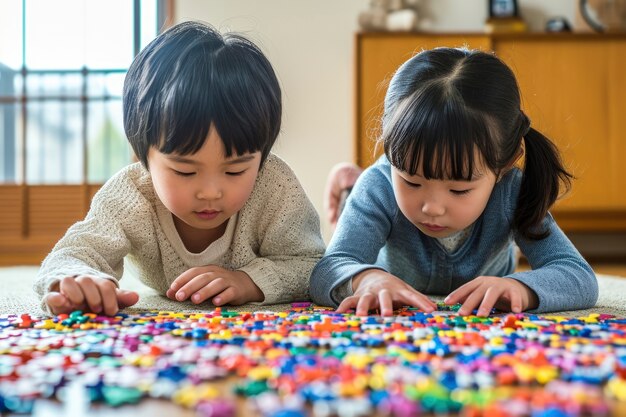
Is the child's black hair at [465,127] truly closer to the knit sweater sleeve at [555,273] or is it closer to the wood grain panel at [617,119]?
the knit sweater sleeve at [555,273]

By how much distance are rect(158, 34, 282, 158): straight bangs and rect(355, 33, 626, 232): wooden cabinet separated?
6.85 ft

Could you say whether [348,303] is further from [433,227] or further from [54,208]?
[54,208]

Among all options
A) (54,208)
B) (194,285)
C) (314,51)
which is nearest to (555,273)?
(194,285)

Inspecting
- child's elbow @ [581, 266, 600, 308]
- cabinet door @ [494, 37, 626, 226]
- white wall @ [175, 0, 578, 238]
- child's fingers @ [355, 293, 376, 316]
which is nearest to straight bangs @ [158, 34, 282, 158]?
child's fingers @ [355, 293, 376, 316]

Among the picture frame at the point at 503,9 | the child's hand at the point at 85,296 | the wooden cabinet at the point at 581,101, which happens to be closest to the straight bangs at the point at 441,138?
the child's hand at the point at 85,296

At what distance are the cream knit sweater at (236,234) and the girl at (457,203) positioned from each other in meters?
0.09

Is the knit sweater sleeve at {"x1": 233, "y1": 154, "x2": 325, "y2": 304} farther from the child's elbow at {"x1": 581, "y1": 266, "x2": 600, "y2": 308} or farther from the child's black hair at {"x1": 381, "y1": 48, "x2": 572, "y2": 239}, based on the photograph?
the child's elbow at {"x1": 581, "y1": 266, "x2": 600, "y2": 308}

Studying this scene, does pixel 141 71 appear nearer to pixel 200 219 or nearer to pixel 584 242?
pixel 200 219

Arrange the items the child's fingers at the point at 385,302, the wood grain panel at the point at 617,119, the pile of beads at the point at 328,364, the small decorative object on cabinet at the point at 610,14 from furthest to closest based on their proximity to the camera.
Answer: the small decorative object on cabinet at the point at 610,14 → the wood grain panel at the point at 617,119 → the child's fingers at the point at 385,302 → the pile of beads at the point at 328,364

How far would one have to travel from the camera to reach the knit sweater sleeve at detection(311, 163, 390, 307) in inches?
48.9

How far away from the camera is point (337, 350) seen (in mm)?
766

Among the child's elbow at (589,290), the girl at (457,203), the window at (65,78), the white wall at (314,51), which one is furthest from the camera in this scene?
the window at (65,78)

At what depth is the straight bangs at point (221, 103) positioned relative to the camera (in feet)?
3.88

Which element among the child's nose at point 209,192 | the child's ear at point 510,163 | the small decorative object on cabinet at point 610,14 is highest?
the small decorative object on cabinet at point 610,14
